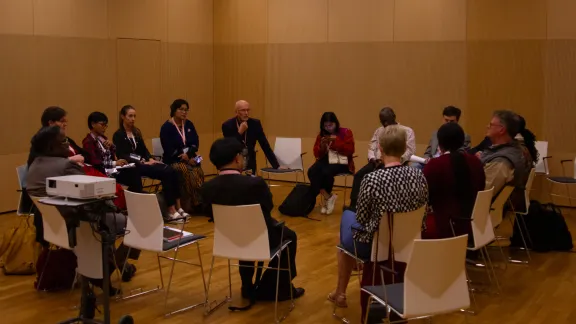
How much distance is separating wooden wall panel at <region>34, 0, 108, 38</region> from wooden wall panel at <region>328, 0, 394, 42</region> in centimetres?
342

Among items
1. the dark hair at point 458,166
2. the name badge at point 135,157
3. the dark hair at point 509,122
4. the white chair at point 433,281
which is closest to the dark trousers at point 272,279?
the dark hair at point 458,166

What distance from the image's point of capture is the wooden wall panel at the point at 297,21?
11.1 m

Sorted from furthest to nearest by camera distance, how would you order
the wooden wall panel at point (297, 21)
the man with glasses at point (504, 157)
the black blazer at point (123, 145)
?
the wooden wall panel at point (297, 21), the black blazer at point (123, 145), the man with glasses at point (504, 157)

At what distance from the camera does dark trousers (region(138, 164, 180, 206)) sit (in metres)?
8.55

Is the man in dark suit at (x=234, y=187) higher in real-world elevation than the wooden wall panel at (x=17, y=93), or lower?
lower

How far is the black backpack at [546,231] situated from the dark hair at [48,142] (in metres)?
4.58

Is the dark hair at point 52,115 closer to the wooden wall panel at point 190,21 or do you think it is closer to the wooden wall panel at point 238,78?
the wooden wall panel at point 190,21

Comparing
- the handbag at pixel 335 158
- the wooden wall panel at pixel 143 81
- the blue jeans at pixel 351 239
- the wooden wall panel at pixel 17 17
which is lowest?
the blue jeans at pixel 351 239

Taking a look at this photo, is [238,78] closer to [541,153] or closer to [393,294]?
[541,153]

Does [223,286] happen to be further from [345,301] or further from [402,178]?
[402,178]

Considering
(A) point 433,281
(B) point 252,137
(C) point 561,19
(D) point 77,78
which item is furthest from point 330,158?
(A) point 433,281

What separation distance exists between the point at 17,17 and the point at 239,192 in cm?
528

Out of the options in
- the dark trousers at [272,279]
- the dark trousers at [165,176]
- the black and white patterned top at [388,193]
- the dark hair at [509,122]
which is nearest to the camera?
the black and white patterned top at [388,193]

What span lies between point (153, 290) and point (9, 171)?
4.01 metres
